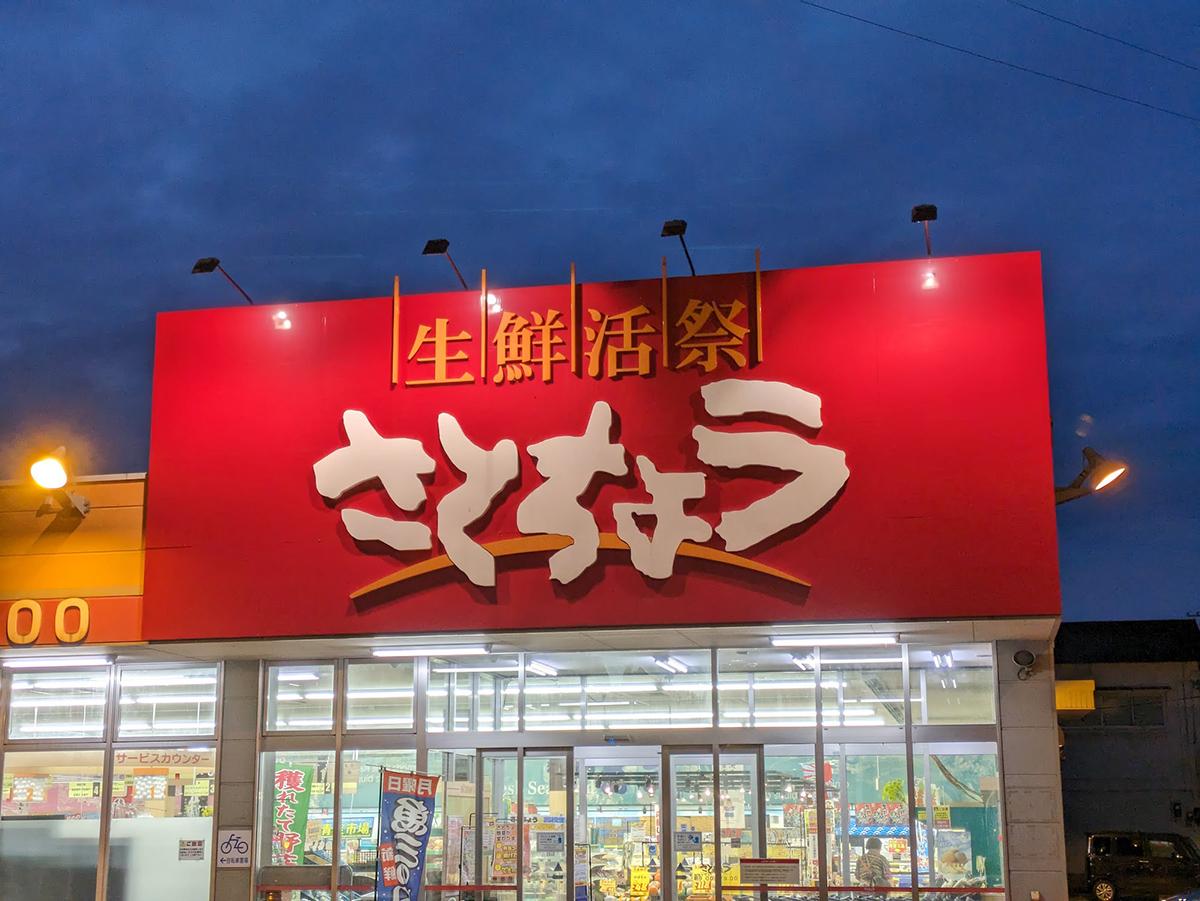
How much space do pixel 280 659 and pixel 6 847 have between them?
3.95 metres

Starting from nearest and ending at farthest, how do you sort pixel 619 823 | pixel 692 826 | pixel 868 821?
1. pixel 868 821
2. pixel 692 826
3. pixel 619 823

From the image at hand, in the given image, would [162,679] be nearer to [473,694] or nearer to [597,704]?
[473,694]

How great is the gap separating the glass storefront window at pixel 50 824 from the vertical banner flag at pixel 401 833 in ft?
17.5

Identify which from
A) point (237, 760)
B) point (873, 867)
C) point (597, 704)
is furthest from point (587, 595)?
point (237, 760)

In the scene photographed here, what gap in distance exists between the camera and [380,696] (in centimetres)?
1409

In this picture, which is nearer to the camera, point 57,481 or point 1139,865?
point 57,481

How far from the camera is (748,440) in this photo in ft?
39.6

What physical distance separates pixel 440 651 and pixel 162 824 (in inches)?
155

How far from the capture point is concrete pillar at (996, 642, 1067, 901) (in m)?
12.0

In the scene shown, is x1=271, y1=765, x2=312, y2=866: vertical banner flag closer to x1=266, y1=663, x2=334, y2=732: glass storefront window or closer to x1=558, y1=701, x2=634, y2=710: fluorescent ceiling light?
x1=266, y1=663, x2=334, y2=732: glass storefront window

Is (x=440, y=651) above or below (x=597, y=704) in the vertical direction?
above

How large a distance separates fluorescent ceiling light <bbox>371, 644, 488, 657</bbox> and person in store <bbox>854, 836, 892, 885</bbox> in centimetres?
430

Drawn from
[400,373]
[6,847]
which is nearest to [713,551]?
[400,373]

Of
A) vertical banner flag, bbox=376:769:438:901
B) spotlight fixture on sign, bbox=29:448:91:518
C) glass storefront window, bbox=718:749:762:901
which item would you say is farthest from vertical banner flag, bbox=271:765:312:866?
glass storefront window, bbox=718:749:762:901
